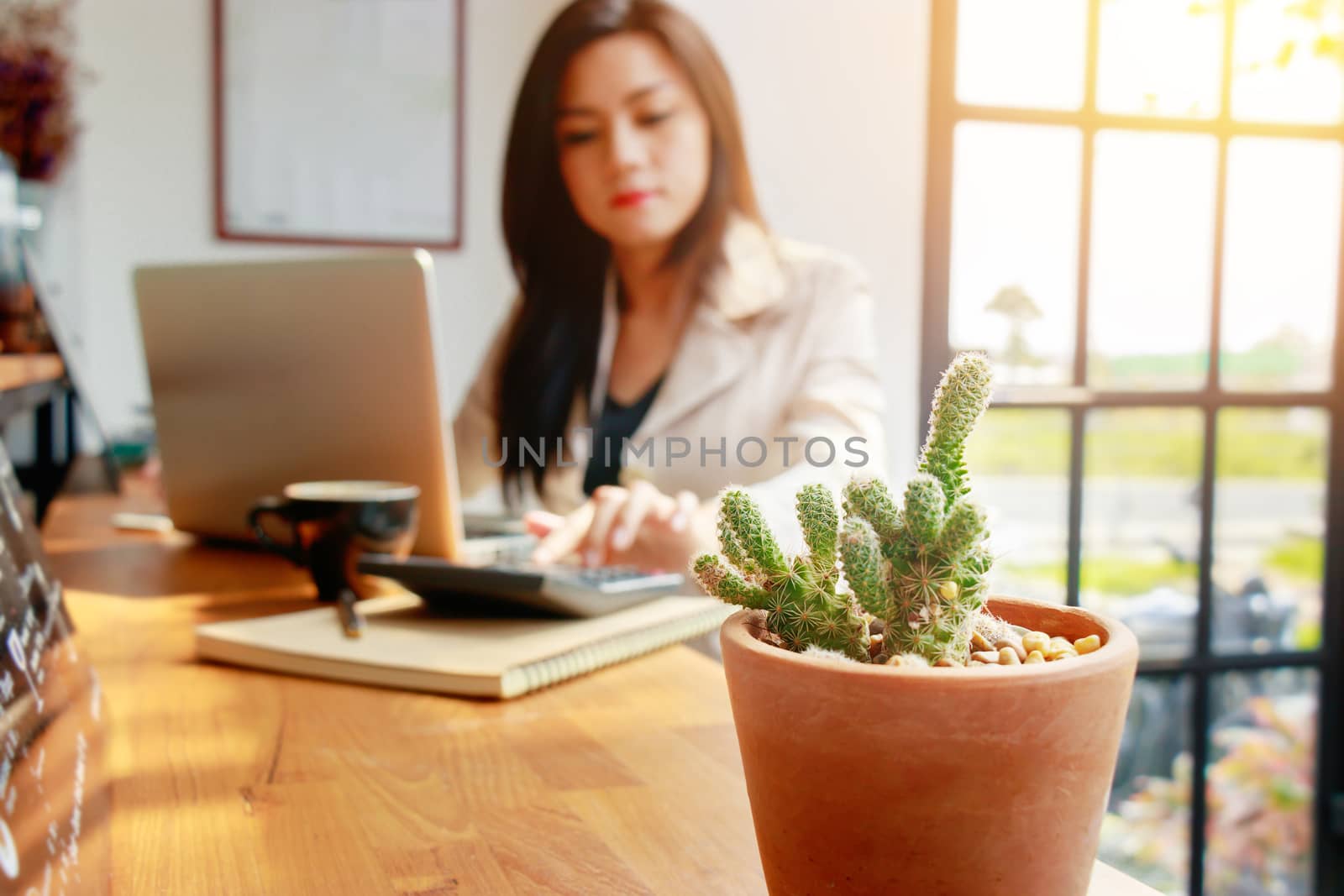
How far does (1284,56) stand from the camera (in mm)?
2223

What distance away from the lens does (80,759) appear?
1.54ft

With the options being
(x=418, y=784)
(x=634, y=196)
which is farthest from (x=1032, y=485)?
(x=418, y=784)

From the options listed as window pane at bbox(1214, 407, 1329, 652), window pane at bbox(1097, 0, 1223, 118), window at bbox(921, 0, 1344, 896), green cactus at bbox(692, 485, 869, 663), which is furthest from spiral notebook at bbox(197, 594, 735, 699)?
window pane at bbox(1214, 407, 1329, 652)

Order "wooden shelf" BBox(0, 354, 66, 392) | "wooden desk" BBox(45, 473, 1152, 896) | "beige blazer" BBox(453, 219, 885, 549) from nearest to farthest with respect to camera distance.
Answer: "wooden desk" BBox(45, 473, 1152, 896) → "wooden shelf" BBox(0, 354, 66, 392) → "beige blazer" BBox(453, 219, 885, 549)

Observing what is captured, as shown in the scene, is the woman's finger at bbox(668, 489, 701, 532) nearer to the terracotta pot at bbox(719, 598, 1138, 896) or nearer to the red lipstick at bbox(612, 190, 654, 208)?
the terracotta pot at bbox(719, 598, 1138, 896)

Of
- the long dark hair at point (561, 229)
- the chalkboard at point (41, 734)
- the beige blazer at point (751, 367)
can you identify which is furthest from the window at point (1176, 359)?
the chalkboard at point (41, 734)

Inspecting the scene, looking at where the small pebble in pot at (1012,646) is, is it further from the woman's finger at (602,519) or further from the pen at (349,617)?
the woman's finger at (602,519)

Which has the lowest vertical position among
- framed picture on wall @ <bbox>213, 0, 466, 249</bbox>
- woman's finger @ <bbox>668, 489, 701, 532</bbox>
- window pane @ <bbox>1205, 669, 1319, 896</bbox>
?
window pane @ <bbox>1205, 669, 1319, 896</bbox>

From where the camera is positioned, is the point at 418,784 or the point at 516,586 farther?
the point at 516,586

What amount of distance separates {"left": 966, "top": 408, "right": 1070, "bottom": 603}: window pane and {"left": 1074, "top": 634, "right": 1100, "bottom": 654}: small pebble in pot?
185 cm

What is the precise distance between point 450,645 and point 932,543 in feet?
1.58

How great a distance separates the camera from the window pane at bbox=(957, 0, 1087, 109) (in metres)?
2.12

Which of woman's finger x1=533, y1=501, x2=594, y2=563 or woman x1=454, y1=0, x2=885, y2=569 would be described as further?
woman x1=454, y1=0, x2=885, y2=569

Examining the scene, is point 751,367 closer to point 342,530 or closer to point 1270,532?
point 342,530
